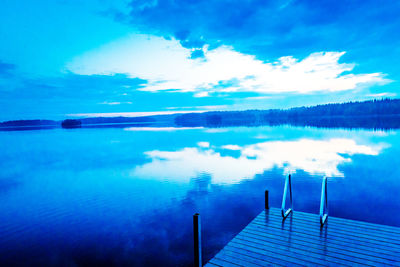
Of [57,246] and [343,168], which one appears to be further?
[343,168]

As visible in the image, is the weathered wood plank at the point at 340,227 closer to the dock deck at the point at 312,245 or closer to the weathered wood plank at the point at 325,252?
the dock deck at the point at 312,245

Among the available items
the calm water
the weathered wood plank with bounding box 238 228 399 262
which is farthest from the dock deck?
the calm water

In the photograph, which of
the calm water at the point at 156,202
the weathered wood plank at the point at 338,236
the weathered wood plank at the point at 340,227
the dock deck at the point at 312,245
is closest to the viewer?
the dock deck at the point at 312,245

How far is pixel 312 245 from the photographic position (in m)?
6.74

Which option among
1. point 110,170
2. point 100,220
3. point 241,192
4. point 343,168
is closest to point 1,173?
point 110,170

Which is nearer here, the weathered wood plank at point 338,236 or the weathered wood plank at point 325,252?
the weathered wood plank at point 325,252

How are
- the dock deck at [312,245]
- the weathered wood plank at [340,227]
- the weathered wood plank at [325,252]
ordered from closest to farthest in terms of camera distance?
the weathered wood plank at [325,252] → the dock deck at [312,245] → the weathered wood plank at [340,227]

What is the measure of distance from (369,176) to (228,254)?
1755 cm

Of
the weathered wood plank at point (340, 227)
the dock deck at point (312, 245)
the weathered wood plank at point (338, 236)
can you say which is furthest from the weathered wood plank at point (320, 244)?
the weathered wood plank at point (340, 227)

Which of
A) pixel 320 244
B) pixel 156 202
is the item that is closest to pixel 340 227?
pixel 320 244

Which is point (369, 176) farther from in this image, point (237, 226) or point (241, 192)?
point (237, 226)

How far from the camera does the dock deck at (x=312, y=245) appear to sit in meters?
6.09

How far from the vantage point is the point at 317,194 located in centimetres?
1470

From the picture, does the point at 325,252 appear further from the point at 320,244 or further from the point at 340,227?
the point at 340,227
